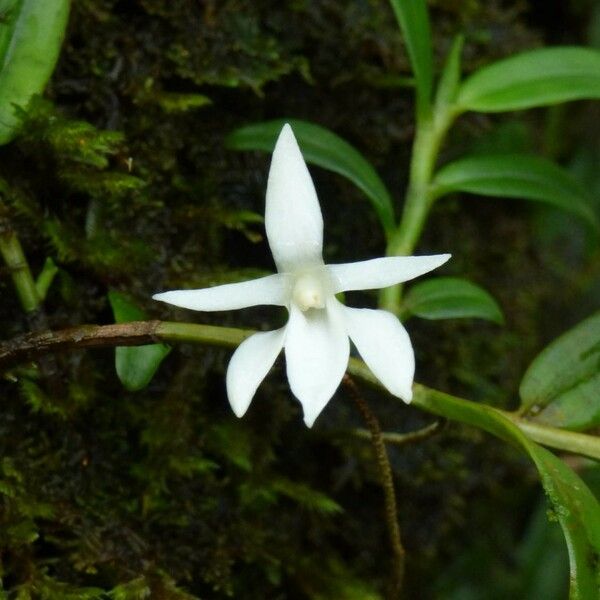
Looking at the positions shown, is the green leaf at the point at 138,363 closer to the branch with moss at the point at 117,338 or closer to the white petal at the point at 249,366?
the branch with moss at the point at 117,338

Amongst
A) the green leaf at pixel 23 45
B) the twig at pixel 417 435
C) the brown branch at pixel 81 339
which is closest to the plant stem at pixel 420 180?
the twig at pixel 417 435

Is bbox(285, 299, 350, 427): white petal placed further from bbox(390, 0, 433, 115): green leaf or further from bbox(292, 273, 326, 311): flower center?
bbox(390, 0, 433, 115): green leaf

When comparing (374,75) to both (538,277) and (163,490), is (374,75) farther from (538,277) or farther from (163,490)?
(163,490)

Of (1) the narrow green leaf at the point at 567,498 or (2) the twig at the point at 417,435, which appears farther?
(2) the twig at the point at 417,435

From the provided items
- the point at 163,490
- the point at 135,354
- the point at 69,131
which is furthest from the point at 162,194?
the point at 163,490

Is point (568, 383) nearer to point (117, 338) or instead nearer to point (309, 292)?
point (309, 292)

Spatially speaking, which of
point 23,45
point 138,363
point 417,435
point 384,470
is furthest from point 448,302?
point 23,45
